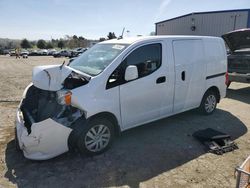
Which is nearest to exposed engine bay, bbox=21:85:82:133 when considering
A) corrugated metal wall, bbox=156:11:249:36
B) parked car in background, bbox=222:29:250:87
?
parked car in background, bbox=222:29:250:87

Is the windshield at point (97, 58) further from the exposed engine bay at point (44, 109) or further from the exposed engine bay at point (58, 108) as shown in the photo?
the exposed engine bay at point (44, 109)

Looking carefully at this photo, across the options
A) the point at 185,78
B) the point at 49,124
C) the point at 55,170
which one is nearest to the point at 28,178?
the point at 55,170

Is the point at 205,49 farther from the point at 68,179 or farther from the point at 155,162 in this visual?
the point at 68,179

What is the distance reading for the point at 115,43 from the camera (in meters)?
4.36

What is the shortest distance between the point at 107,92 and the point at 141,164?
1208 millimetres

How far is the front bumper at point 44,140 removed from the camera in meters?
3.29

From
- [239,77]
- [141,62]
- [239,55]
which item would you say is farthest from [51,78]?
[239,55]

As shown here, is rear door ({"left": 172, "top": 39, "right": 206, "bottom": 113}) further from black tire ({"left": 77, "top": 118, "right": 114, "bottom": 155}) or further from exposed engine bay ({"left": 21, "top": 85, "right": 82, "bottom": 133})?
exposed engine bay ({"left": 21, "top": 85, "right": 82, "bottom": 133})

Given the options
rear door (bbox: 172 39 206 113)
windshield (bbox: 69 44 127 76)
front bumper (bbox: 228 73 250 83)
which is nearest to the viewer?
windshield (bbox: 69 44 127 76)

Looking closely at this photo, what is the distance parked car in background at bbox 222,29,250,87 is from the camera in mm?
7703

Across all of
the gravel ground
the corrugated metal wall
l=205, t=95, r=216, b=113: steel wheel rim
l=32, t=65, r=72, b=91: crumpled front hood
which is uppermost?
the corrugated metal wall

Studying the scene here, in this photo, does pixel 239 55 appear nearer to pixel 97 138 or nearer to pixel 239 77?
pixel 239 77

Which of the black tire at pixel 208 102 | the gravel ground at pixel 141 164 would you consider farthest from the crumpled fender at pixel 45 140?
the black tire at pixel 208 102

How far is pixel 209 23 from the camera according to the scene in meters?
22.8
